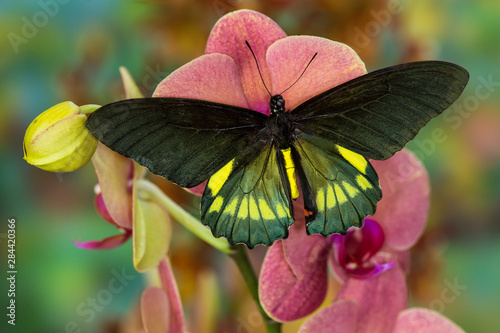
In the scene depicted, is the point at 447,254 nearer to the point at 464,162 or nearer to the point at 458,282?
the point at 458,282

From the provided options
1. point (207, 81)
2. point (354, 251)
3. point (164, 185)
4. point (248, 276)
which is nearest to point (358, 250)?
point (354, 251)

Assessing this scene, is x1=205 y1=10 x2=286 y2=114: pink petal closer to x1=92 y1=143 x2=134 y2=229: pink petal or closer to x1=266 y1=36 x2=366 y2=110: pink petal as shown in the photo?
x1=266 y1=36 x2=366 y2=110: pink petal

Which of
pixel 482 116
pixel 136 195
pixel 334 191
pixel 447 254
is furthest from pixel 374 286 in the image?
pixel 482 116

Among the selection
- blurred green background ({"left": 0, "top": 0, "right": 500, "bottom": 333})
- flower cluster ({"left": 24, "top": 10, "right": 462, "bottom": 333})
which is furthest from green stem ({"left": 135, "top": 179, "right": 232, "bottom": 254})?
blurred green background ({"left": 0, "top": 0, "right": 500, "bottom": 333})

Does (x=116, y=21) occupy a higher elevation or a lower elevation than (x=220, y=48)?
lower

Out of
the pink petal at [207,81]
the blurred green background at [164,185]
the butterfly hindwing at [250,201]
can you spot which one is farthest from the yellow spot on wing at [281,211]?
the blurred green background at [164,185]

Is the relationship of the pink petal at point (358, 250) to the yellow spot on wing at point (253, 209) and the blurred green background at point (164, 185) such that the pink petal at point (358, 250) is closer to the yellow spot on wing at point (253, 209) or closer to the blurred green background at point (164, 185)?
the yellow spot on wing at point (253, 209)
